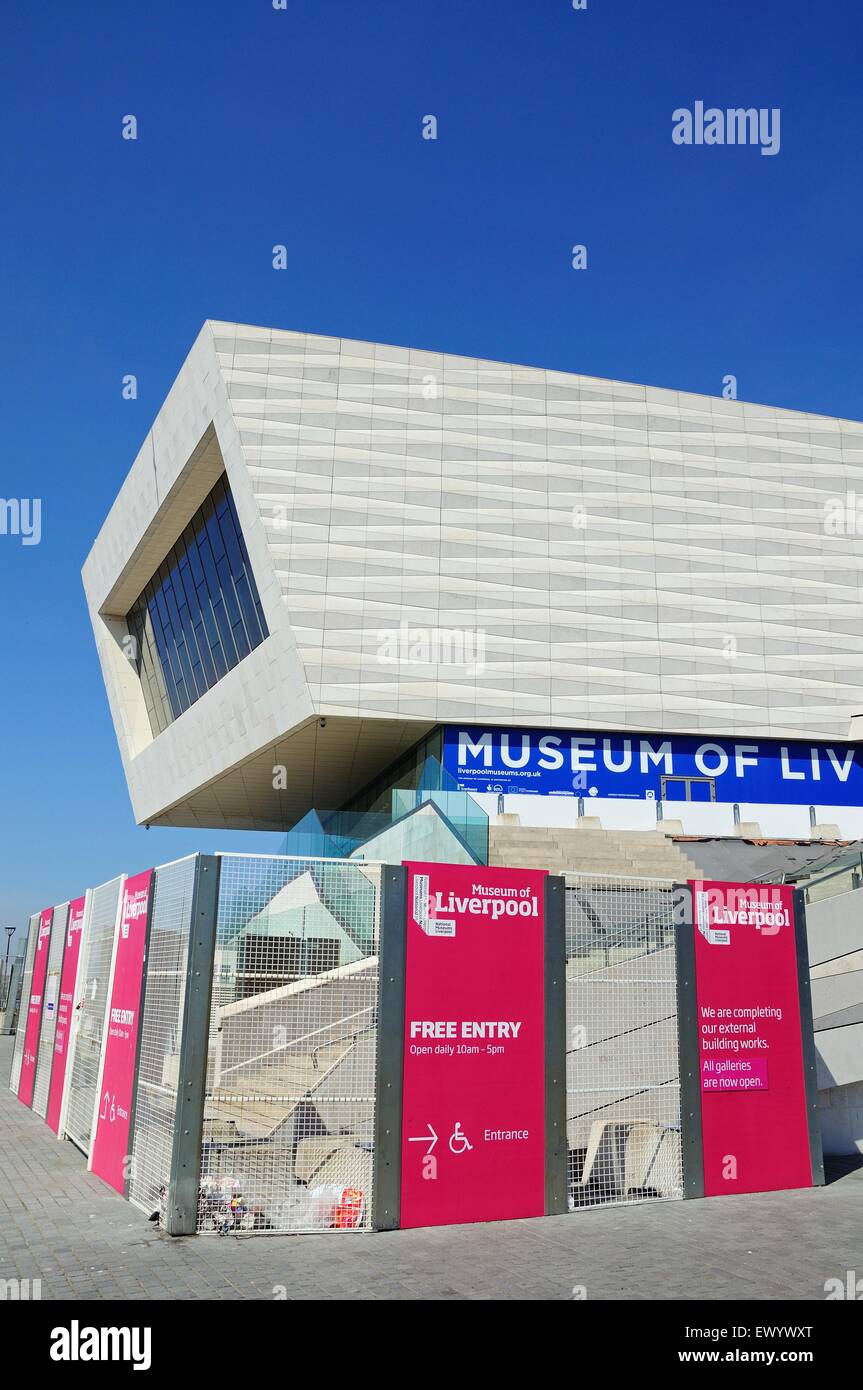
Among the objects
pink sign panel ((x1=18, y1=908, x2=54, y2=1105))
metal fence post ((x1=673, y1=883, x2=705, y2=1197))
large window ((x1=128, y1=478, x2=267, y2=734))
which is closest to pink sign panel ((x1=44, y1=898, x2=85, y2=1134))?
Result: pink sign panel ((x1=18, y1=908, x2=54, y2=1105))

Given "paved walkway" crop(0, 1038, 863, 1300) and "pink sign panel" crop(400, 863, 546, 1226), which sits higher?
"pink sign panel" crop(400, 863, 546, 1226)

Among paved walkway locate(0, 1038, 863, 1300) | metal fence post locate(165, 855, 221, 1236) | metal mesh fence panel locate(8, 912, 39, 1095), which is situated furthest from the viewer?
metal mesh fence panel locate(8, 912, 39, 1095)

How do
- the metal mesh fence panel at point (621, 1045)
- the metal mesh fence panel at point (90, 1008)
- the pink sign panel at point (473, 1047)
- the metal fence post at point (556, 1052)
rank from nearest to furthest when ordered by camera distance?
the pink sign panel at point (473, 1047), the metal fence post at point (556, 1052), the metal mesh fence panel at point (621, 1045), the metal mesh fence panel at point (90, 1008)

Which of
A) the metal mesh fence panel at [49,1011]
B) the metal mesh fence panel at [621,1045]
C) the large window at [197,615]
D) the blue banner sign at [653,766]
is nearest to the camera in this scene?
the metal mesh fence panel at [621,1045]

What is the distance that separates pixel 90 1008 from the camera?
1245 cm

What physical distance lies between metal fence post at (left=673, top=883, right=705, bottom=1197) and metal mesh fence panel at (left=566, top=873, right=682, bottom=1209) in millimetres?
67

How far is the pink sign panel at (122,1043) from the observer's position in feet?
31.6

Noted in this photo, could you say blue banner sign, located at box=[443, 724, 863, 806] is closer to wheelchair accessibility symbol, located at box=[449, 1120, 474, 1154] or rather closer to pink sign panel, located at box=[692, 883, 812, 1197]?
pink sign panel, located at box=[692, 883, 812, 1197]

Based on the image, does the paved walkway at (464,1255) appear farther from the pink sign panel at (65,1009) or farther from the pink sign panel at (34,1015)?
the pink sign panel at (34,1015)

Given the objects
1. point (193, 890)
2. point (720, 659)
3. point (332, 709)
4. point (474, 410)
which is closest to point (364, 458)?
point (474, 410)

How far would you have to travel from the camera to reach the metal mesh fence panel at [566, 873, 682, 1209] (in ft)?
30.2

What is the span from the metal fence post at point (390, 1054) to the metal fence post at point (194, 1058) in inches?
53.2

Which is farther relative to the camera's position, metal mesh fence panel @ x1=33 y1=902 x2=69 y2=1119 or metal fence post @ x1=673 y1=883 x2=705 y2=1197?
metal mesh fence panel @ x1=33 y1=902 x2=69 y2=1119

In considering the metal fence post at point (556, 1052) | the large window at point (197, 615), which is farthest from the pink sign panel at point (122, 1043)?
the large window at point (197, 615)
